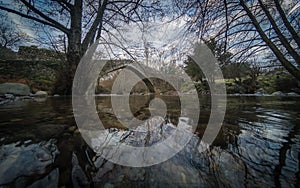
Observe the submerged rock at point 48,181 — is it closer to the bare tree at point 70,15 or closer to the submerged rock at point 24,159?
the submerged rock at point 24,159

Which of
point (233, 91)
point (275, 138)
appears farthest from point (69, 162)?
point (233, 91)

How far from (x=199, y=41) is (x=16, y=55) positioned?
24.5m

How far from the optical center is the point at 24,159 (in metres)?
1.08

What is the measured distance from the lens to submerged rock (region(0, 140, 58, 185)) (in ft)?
2.95

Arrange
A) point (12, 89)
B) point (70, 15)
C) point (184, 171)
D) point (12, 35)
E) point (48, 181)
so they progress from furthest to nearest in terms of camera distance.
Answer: point (12, 89)
point (12, 35)
point (70, 15)
point (184, 171)
point (48, 181)

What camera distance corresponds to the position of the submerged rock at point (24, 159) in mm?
898

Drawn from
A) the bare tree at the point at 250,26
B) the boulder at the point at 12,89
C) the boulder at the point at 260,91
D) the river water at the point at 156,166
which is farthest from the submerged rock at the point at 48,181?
the boulder at the point at 260,91

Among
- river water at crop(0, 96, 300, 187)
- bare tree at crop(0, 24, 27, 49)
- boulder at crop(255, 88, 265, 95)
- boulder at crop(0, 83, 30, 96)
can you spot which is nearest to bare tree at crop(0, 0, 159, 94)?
bare tree at crop(0, 24, 27, 49)

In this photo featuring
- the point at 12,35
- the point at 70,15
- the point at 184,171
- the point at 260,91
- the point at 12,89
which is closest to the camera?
Answer: the point at 184,171

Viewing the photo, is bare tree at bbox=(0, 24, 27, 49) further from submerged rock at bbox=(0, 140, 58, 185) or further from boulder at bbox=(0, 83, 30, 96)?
submerged rock at bbox=(0, 140, 58, 185)

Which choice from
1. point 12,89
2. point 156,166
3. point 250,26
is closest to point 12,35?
point 12,89

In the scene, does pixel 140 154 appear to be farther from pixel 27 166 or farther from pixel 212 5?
pixel 212 5

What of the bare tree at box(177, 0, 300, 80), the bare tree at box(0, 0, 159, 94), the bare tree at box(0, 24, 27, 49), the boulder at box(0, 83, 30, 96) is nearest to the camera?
the bare tree at box(177, 0, 300, 80)

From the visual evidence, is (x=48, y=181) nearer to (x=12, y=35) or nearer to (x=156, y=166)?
(x=156, y=166)
